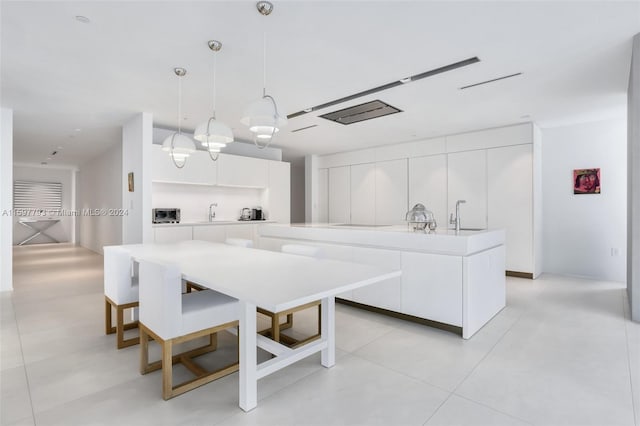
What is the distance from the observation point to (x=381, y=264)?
3469mm

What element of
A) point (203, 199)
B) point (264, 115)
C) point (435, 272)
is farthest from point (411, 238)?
point (203, 199)

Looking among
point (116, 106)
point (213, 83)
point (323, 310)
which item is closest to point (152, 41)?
point (213, 83)

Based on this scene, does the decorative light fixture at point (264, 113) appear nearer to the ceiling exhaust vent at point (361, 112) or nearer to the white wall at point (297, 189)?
the ceiling exhaust vent at point (361, 112)

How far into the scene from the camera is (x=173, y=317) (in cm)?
196

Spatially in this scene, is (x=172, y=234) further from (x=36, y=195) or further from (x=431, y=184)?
(x=36, y=195)

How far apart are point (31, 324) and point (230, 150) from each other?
13.9ft

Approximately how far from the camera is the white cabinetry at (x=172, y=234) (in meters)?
4.91

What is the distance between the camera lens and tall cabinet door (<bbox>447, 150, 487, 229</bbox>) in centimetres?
584

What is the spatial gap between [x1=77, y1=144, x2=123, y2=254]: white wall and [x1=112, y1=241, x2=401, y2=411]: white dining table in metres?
5.41

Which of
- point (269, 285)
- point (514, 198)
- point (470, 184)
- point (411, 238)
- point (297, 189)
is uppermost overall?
point (297, 189)

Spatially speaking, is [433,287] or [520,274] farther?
[520,274]

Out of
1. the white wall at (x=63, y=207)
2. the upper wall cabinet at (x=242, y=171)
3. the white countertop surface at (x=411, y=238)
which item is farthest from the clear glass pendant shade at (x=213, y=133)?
the white wall at (x=63, y=207)

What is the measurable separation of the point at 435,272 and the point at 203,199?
179 inches

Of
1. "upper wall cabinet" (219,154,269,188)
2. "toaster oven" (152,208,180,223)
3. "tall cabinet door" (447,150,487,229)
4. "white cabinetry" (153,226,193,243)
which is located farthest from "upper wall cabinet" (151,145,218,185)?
"tall cabinet door" (447,150,487,229)
